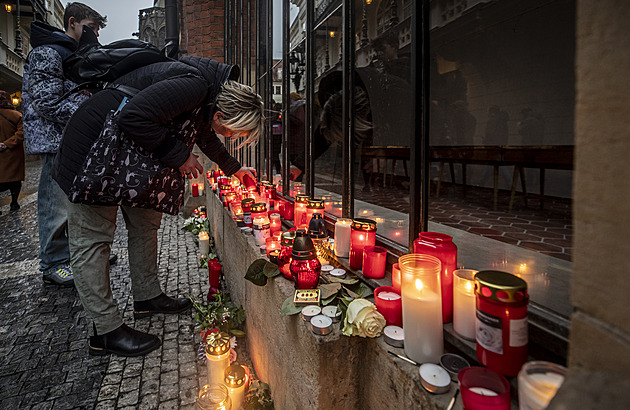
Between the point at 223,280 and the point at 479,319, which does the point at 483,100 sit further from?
the point at 479,319

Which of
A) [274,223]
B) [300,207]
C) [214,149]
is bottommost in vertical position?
[274,223]

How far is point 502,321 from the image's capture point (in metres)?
0.91

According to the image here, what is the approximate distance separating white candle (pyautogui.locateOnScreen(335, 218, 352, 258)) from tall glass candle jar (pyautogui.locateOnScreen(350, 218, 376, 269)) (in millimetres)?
101

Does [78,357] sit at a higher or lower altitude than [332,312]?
lower

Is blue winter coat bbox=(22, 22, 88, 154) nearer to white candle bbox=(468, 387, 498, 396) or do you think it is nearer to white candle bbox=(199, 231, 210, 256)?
white candle bbox=(199, 231, 210, 256)

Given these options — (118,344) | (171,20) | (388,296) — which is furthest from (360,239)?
(171,20)

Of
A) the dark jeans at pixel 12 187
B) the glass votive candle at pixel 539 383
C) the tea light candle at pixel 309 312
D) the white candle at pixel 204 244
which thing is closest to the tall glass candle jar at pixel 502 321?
the glass votive candle at pixel 539 383

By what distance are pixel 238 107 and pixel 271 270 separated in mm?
1006

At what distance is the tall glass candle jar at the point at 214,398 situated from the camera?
172 centimetres

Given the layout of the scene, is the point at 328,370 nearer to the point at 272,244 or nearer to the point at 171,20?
the point at 272,244

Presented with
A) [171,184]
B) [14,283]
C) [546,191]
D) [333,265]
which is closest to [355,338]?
[333,265]

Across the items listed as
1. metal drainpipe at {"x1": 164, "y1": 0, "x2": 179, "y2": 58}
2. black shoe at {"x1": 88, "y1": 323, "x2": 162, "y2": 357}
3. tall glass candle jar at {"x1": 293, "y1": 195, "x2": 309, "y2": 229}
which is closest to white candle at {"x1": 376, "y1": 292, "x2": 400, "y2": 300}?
tall glass candle jar at {"x1": 293, "y1": 195, "x2": 309, "y2": 229}

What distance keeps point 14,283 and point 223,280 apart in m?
2.03

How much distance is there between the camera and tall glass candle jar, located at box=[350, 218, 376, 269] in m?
1.74
